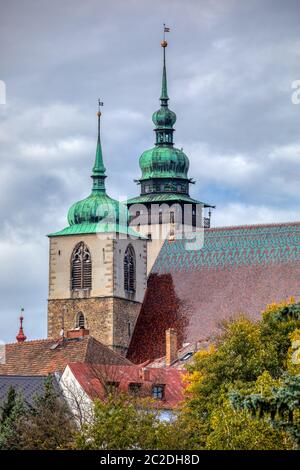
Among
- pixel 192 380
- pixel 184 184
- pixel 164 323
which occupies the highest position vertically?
pixel 184 184

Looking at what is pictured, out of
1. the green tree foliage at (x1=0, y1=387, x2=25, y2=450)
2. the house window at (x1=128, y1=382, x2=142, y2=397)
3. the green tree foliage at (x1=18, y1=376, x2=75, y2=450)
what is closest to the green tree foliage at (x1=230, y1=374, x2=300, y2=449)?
the green tree foliage at (x1=18, y1=376, x2=75, y2=450)

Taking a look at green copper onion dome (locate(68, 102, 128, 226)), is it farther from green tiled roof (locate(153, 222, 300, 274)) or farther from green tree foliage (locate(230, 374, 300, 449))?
green tree foliage (locate(230, 374, 300, 449))

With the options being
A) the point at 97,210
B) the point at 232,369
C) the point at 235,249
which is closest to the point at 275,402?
the point at 232,369

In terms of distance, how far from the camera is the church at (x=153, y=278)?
81500 mm

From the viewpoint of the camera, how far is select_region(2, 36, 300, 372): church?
81.5 m

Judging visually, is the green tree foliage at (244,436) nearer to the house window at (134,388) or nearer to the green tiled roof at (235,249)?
the house window at (134,388)

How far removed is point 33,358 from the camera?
72.8 meters

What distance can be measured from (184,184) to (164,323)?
17.9 metres

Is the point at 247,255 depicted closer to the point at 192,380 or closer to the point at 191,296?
the point at 191,296

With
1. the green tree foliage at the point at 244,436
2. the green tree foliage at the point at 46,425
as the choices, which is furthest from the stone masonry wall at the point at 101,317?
the green tree foliage at the point at 244,436

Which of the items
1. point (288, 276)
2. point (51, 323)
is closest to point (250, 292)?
point (288, 276)

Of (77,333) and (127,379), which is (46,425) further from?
(77,333)

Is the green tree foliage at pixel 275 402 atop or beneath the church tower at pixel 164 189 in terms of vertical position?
beneath

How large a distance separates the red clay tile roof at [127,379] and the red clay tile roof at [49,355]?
7.93 ft
